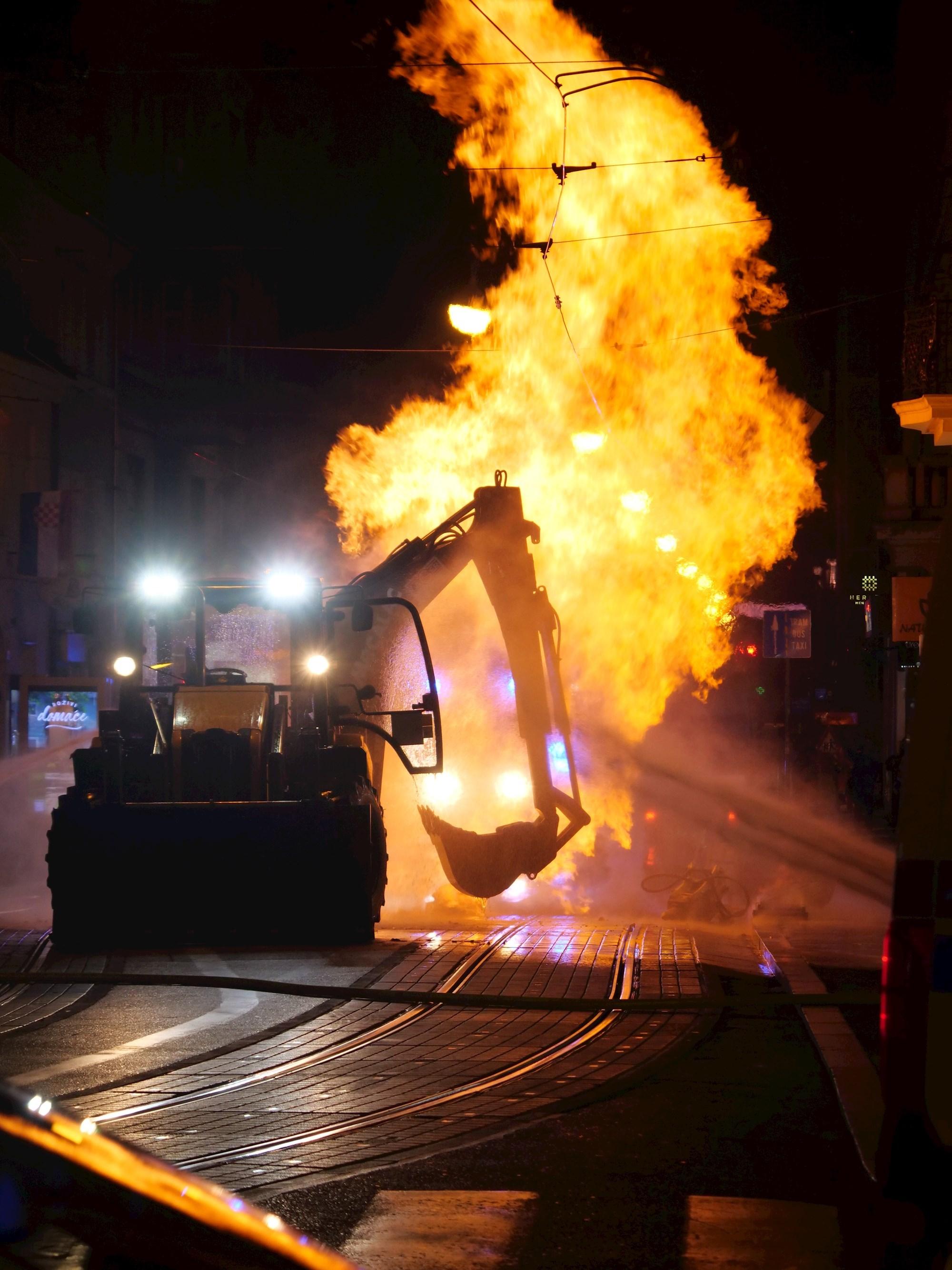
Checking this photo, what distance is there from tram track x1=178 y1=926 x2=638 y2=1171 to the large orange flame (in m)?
8.28

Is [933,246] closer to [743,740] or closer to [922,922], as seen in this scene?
[743,740]

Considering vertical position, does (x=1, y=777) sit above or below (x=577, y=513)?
below

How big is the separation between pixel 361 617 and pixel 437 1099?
597 centimetres

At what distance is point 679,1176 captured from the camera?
19.7 feet

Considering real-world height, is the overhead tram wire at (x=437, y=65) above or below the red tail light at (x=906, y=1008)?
above

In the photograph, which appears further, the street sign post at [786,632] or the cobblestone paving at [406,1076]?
the street sign post at [786,632]

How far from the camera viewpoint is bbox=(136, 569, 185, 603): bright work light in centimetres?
1395

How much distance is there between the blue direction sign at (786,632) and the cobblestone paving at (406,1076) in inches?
513

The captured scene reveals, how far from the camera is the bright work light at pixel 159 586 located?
13945mm

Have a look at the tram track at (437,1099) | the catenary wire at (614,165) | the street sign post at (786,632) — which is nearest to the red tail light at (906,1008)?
the tram track at (437,1099)

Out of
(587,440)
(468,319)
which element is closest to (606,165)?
(587,440)

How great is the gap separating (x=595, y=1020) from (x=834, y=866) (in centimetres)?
1210

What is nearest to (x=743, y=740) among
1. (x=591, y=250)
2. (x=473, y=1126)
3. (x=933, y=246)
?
(x=933, y=246)

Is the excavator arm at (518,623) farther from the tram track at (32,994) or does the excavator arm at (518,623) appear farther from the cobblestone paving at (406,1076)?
the tram track at (32,994)
